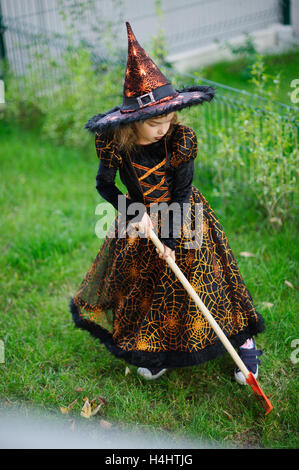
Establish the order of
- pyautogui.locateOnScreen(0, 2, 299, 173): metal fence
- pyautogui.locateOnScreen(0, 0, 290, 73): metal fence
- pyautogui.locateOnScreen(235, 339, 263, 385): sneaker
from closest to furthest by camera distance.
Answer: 1. pyautogui.locateOnScreen(235, 339, 263, 385): sneaker
2. pyautogui.locateOnScreen(0, 2, 299, 173): metal fence
3. pyautogui.locateOnScreen(0, 0, 290, 73): metal fence

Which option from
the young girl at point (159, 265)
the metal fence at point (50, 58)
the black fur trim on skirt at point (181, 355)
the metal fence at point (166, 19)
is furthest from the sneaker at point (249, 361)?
the metal fence at point (166, 19)

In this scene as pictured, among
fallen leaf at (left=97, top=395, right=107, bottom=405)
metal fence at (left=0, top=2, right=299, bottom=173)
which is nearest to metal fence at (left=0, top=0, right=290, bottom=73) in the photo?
metal fence at (left=0, top=2, right=299, bottom=173)

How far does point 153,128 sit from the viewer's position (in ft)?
7.30

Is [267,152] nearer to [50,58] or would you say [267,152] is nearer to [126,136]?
[126,136]

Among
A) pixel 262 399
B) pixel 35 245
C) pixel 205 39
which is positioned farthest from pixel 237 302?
pixel 205 39

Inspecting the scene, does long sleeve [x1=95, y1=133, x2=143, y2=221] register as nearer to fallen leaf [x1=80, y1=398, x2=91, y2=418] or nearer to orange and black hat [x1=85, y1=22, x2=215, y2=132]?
orange and black hat [x1=85, y1=22, x2=215, y2=132]

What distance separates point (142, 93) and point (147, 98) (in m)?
0.03

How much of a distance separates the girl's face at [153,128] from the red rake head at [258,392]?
1231 millimetres

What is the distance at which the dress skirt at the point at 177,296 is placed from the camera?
248 centimetres

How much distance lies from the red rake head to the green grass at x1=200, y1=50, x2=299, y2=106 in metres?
5.18

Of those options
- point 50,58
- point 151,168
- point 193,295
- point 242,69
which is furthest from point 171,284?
point 242,69

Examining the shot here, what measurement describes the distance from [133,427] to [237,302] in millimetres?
825

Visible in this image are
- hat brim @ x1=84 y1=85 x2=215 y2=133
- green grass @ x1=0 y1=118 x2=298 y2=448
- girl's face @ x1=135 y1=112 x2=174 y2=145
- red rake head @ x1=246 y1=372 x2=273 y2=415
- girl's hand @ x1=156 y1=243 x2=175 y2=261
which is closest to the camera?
hat brim @ x1=84 y1=85 x2=215 y2=133

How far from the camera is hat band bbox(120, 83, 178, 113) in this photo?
82.7 inches
